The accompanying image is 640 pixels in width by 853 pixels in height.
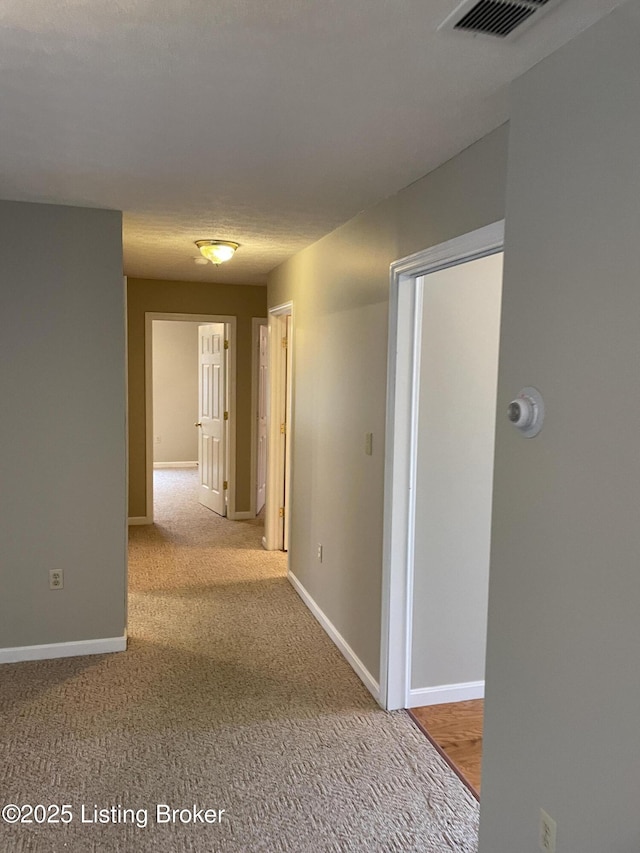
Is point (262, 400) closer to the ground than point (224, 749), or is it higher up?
higher up

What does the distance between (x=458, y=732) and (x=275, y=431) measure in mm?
2860

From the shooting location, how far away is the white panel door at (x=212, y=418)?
6352mm

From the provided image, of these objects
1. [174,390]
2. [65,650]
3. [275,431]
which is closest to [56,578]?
[65,650]

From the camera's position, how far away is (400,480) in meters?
2.79

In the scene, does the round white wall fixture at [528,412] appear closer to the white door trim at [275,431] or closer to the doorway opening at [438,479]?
the doorway opening at [438,479]

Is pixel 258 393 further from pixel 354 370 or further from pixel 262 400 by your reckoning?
pixel 354 370

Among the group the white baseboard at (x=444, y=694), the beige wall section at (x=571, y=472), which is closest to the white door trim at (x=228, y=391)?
the white baseboard at (x=444, y=694)

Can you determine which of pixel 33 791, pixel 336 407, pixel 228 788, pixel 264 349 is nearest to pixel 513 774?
pixel 228 788

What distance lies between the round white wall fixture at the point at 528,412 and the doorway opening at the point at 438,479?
1.08 m

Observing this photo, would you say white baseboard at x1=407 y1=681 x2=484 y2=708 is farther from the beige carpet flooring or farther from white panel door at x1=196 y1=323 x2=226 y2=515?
white panel door at x1=196 y1=323 x2=226 y2=515

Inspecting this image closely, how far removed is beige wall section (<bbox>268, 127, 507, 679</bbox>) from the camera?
229cm

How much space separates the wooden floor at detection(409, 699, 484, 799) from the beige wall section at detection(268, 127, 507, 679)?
1.06ft

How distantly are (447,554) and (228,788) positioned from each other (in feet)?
4.40

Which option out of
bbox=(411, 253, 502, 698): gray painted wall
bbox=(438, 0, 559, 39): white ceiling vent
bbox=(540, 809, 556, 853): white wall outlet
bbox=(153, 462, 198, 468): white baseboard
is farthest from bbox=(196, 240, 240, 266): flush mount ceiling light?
bbox=(153, 462, 198, 468): white baseboard
